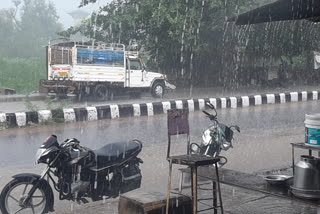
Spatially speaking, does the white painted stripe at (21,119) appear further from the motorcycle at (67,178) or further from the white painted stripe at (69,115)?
the motorcycle at (67,178)

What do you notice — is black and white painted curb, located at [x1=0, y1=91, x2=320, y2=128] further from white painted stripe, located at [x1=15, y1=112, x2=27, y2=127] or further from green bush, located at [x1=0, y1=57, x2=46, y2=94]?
green bush, located at [x1=0, y1=57, x2=46, y2=94]

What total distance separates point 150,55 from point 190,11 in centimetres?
330

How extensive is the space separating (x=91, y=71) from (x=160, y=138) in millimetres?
8295

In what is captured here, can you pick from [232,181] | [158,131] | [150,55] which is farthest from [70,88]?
[232,181]

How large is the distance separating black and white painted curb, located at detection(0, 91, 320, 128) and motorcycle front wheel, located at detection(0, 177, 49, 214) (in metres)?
6.68

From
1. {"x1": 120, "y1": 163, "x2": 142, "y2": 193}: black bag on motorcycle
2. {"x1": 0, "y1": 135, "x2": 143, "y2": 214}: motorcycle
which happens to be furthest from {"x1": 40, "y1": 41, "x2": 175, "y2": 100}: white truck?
{"x1": 0, "y1": 135, "x2": 143, "y2": 214}: motorcycle

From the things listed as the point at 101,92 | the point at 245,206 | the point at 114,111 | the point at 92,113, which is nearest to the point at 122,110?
the point at 114,111

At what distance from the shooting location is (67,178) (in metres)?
4.92

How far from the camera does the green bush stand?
2361cm

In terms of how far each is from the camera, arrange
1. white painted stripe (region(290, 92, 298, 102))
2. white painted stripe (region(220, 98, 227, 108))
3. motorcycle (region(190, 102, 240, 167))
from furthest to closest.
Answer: white painted stripe (region(290, 92, 298, 102)) → white painted stripe (region(220, 98, 227, 108)) → motorcycle (region(190, 102, 240, 167))

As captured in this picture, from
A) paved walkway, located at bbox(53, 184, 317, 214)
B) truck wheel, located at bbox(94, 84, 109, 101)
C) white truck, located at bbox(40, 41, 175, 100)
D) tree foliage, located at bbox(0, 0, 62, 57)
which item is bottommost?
paved walkway, located at bbox(53, 184, 317, 214)

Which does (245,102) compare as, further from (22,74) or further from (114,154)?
(22,74)

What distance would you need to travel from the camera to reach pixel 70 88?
669 inches

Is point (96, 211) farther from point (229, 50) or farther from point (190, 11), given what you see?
point (229, 50)
